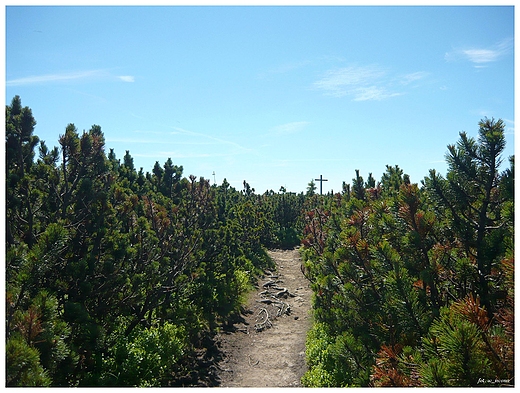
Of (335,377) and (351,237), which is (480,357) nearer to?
(351,237)

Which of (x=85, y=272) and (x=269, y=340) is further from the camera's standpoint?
(x=269, y=340)

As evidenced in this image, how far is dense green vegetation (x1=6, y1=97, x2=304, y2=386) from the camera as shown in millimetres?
3600

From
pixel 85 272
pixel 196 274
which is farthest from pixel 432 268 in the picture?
pixel 196 274

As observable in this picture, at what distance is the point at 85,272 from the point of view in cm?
586

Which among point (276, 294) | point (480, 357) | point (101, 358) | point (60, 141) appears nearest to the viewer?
point (480, 357)

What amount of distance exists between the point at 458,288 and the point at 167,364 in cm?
610

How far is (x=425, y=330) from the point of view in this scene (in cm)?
384

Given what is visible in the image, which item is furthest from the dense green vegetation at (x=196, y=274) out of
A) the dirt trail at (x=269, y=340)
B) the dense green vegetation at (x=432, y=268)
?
the dirt trail at (x=269, y=340)

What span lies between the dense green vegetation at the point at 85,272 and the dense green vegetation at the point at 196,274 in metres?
0.02

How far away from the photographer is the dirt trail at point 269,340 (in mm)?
8602

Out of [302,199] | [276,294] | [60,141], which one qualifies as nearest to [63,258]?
[60,141]

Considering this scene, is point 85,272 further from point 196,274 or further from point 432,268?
point 432,268

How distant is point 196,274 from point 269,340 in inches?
134

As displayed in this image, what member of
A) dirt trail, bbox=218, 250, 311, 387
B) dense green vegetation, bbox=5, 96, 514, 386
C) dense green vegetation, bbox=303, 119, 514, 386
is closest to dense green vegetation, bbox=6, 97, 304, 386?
dense green vegetation, bbox=5, 96, 514, 386
